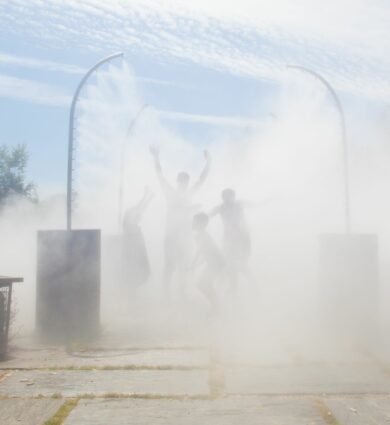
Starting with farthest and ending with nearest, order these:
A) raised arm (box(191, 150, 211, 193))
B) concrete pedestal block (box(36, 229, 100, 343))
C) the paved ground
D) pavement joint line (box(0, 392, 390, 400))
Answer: raised arm (box(191, 150, 211, 193))
concrete pedestal block (box(36, 229, 100, 343))
pavement joint line (box(0, 392, 390, 400))
the paved ground

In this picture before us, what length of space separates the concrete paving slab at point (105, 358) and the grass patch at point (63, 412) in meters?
1.44

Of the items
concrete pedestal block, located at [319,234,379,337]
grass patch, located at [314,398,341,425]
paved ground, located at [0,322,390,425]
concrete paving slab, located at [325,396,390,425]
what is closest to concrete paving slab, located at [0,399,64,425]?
paved ground, located at [0,322,390,425]

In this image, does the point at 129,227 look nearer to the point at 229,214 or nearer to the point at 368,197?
the point at 229,214

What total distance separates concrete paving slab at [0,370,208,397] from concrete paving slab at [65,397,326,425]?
35 centimetres

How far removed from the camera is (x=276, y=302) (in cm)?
1291

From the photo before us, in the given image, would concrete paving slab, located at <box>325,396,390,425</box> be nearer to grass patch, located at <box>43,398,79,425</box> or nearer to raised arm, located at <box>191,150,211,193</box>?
grass patch, located at <box>43,398,79,425</box>

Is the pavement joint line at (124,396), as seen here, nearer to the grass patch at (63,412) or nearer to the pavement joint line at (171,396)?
the pavement joint line at (171,396)

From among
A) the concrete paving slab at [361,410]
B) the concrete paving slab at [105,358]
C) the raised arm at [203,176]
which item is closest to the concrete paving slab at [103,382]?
the concrete paving slab at [105,358]

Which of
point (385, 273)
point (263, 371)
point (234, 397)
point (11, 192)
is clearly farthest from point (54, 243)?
point (11, 192)

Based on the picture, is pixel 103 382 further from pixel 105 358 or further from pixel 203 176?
pixel 203 176

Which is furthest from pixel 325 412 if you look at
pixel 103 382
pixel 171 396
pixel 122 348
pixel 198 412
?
pixel 122 348

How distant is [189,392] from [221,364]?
115 cm

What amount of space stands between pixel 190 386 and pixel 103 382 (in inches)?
30.0

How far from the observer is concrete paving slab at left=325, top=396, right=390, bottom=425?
517 centimetres
